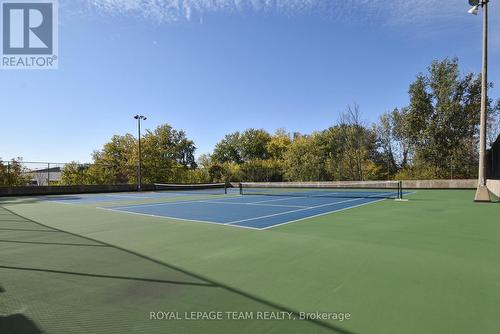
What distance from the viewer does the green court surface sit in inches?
111

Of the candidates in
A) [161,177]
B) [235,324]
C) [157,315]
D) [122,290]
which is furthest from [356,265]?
[161,177]

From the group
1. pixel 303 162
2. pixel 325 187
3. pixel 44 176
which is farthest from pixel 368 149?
pixel 44 176

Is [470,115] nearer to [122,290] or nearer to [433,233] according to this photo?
[433,233]

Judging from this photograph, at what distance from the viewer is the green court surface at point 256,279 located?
2809mm

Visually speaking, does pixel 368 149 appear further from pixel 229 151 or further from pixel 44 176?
pixel 44 176

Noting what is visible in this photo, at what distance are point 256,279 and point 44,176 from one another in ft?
98.4

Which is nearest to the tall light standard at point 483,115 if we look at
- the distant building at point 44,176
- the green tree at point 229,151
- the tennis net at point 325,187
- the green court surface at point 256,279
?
the green court surface at point 256,279

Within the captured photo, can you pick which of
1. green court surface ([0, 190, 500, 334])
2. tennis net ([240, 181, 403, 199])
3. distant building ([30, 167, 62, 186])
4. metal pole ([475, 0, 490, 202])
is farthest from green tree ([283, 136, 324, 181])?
green court surface ([0, 190, 500, 334])

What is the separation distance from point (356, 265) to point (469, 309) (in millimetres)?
1533

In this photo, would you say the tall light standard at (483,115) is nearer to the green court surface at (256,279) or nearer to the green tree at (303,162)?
the green court surface at (256,279)

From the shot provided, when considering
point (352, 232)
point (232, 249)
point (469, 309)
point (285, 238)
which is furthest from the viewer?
point (352, 232)

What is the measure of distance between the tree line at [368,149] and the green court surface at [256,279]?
75.6 feet

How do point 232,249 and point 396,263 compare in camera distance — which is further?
point 232,249

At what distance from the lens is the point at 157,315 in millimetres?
2996
